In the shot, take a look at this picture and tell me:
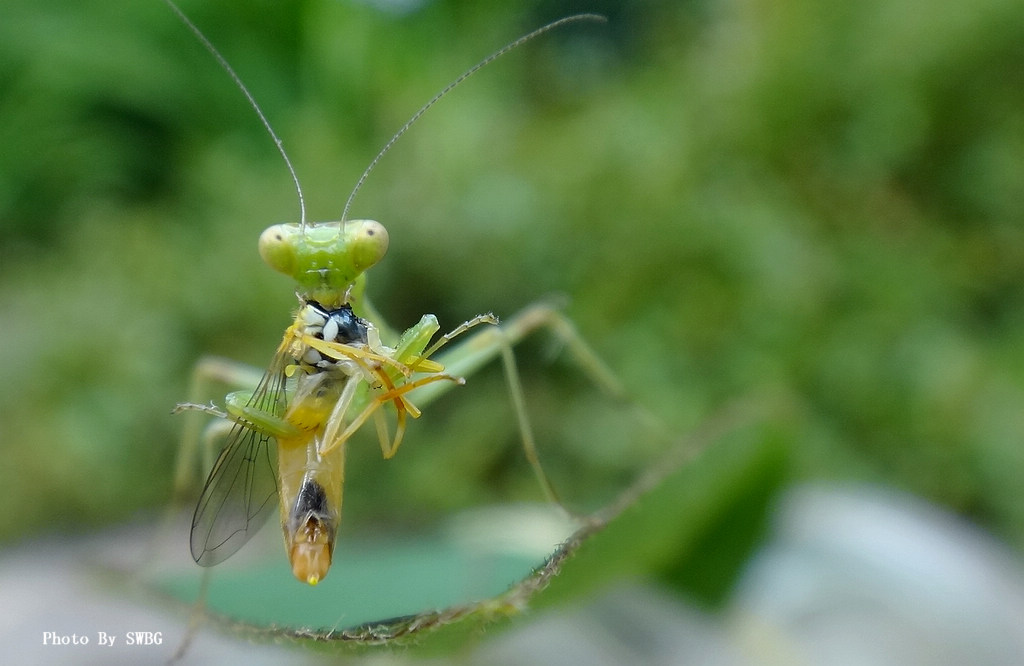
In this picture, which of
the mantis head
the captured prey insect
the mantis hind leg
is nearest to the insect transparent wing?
the captured prey insect

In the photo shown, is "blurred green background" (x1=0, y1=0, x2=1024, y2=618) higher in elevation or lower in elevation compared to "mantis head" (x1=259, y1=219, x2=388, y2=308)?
higher

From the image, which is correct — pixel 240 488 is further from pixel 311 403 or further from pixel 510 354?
pixel 510 354

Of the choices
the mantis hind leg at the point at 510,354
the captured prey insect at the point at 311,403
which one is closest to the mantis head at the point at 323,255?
the captured prey insect at the point at 311,403

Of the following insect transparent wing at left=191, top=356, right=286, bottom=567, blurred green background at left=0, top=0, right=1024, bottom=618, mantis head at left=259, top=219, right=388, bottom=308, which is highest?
blurred green background at left=0, top=0, right=1024, bottom=618

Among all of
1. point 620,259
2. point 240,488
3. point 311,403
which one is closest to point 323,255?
point 311,403

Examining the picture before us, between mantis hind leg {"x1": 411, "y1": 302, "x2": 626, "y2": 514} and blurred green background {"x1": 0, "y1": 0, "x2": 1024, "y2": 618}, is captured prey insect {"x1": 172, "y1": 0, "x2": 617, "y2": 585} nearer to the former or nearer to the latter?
mantis hind leg {"x1": 411, "y1": 302, "x2": 626, "y2": 514}

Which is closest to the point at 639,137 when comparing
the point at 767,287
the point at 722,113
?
the point at 722,113

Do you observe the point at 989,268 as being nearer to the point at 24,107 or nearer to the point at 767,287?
the point at 767,287
